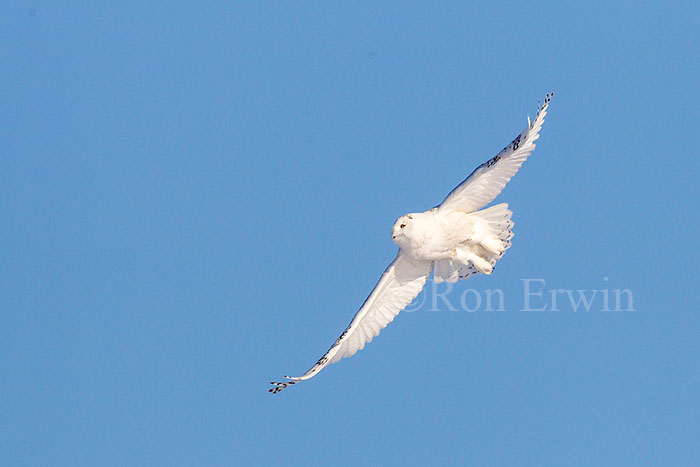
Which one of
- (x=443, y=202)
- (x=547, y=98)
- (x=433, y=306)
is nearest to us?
(x=547, y=98)

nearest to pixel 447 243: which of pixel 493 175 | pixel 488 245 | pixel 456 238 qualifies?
pixel 456 238

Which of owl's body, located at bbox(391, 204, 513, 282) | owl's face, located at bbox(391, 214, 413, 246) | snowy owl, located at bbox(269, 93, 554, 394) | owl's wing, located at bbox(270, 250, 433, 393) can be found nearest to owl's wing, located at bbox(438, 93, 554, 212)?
snowy owl, located at bbox(269, 93, 554, 394)

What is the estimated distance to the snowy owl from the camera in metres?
14.3

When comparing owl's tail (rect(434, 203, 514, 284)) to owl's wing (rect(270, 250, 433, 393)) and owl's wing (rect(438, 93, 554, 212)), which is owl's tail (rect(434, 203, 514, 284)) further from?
owl's wing (rect(270, 250, 433, 393))

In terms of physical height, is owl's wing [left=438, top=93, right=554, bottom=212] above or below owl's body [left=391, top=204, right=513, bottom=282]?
above

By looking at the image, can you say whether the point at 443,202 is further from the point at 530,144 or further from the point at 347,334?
the point at 347,334

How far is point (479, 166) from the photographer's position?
1425cm

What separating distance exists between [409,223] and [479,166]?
1.24 meters

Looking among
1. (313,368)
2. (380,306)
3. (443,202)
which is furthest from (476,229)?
(313,368)

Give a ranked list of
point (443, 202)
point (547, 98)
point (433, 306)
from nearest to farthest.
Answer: point (547, 98)
point (443, 202)
point (433, 306)

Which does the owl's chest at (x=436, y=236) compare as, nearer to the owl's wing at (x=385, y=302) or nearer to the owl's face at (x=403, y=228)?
the owl's face at (x=403, y=228)

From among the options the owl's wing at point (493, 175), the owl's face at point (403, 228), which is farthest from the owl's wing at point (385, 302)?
the owl's wing at point (493, 175)

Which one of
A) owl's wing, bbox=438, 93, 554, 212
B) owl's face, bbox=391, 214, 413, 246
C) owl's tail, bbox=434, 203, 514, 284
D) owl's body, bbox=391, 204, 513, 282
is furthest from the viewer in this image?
owl's tail, bbox=434, 203, 514, 284

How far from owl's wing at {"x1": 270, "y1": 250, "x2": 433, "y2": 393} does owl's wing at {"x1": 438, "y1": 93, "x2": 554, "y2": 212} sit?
1139mm
